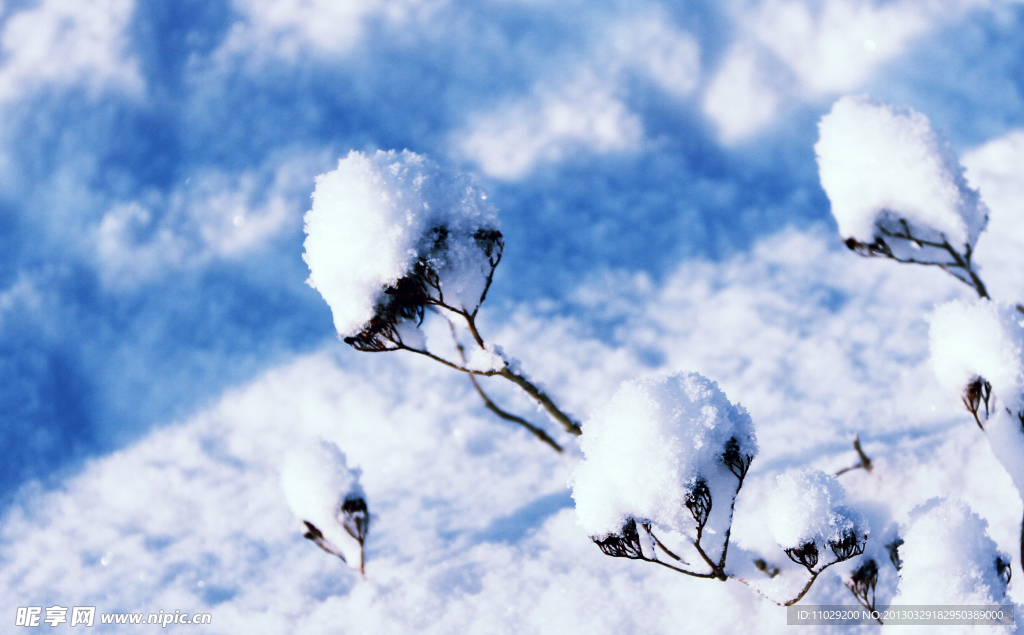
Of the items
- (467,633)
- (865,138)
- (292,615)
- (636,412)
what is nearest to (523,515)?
(467,633)

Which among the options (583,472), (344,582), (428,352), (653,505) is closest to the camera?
(653,505)

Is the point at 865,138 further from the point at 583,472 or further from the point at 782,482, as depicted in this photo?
the point at 583,472

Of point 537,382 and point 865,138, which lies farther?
point 865,138

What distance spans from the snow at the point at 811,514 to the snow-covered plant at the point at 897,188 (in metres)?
2.95

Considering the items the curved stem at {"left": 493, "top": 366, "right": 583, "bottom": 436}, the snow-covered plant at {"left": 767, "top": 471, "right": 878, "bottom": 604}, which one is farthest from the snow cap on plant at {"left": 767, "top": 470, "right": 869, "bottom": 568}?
the curved stem at {"left": 493, "top": 366, "right": 583, "bottom": 436}

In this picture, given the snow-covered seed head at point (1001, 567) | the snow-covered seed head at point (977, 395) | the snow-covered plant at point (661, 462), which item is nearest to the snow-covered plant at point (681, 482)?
the snow-covered plant at point (661, 462)

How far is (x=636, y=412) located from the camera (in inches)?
118

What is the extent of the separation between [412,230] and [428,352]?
0.88 metres

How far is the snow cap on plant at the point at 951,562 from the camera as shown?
11.3 ft

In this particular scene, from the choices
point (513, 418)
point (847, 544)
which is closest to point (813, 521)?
point (847, 544)

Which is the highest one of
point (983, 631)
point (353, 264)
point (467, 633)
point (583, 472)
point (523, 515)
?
point (353, 264)

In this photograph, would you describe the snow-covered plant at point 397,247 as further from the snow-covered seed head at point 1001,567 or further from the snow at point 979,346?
the snow-covered seed head at point 1001,567

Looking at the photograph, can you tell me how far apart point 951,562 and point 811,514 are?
1317 mm

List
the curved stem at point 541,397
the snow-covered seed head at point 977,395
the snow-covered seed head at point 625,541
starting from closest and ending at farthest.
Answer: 1. the snow-covered seed head at point 625,541
2. the snow-covered seed head at point 977,395
3. the curved stem at point 541,397
